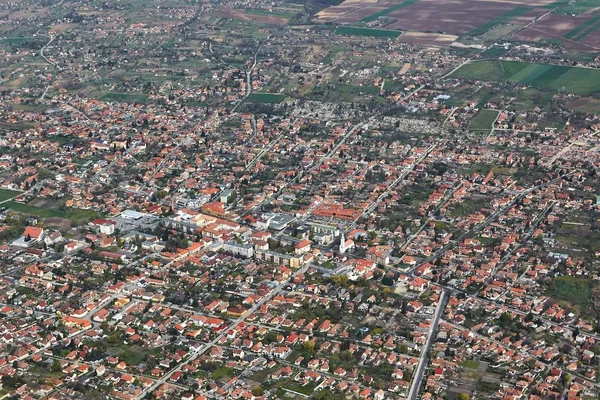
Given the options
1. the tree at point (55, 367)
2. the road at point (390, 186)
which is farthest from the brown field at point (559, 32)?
the tree at point (55, 367)

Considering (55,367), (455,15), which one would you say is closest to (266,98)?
(455,15)

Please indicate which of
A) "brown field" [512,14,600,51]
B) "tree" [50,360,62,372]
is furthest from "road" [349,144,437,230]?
"brown field" [512,14,600,51]

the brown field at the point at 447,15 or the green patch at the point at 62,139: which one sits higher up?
the green patch at the point at 62,139

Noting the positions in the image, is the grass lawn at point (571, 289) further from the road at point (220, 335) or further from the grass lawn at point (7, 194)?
the grass lawn at point (7, 194)

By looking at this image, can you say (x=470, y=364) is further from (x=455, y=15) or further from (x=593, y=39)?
(x=455, y=15)

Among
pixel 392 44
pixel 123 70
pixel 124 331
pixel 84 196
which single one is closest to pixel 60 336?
pixel 124 331
